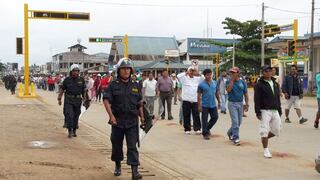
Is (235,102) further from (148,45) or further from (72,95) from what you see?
(148,45)

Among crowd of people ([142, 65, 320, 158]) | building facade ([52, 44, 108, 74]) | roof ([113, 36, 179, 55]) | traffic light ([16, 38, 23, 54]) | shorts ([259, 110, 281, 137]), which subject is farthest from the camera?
building facade ([52, 44, 108, 74])

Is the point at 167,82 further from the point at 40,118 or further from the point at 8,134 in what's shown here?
the point at 8,134

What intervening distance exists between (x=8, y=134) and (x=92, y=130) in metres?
2.50

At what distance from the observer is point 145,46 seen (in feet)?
252

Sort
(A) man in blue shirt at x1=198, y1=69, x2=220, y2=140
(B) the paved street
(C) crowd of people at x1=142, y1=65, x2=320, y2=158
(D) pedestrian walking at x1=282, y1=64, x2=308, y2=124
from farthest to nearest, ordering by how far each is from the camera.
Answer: (D) pedestrian walking at x1=282, y1=64, x2=308, y2=124, (A) man in blue shirt at x1=198, y1=69, x2=220, y2=140, (C) crowd of people at x1=142, y1=65, x2=320, y2=158, (B) the paved street

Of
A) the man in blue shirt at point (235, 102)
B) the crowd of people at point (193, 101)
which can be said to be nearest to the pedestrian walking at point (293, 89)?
the crowd of people at point (193, 101)

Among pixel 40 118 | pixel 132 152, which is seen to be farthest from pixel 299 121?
pixel 132 152

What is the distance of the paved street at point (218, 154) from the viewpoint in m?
8.01

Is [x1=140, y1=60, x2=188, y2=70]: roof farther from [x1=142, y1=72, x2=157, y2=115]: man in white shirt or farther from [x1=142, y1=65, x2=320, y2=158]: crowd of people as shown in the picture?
[x1=142, y1=65, x2=320, y2=158]: crowd of people

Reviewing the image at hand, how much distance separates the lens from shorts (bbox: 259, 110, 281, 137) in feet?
30.6

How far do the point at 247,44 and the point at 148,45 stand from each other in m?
26.4

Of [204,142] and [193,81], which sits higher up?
[193,81]

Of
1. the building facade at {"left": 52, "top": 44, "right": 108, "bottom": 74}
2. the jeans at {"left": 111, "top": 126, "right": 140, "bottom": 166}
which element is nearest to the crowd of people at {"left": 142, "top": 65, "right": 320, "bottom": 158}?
the jeans at {"left": 111, "top": 126, "right": 140, "bottom": 166}

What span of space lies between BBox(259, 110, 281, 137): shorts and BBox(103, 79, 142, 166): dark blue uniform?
2829mm
